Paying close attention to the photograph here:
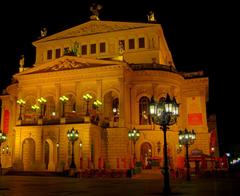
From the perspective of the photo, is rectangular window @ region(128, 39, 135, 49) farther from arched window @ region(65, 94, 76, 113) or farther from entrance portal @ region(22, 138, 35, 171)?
entrance portal @ region(22, 138, 35, 171)

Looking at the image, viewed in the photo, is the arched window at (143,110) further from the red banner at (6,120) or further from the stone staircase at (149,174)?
the red banner at (6,120)

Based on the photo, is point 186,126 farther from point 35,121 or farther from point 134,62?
point 35,121

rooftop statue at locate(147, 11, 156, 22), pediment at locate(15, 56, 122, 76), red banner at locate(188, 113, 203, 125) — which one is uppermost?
rooftop statue at locate(147, 11, 156, 22)

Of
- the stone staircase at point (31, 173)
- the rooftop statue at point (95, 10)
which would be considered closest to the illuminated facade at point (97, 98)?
the rooftop statue at point (95, 10)

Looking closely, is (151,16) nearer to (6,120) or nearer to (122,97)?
(122,97)

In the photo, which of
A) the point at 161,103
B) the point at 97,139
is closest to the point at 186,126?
the point at 97,139

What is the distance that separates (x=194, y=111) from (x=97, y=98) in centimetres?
1676

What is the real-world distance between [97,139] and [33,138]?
864 cm

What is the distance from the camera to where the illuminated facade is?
48500mm

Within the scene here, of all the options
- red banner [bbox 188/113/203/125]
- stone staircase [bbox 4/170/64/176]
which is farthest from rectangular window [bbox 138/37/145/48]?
stone staircase [bbox 4/170/64/176]

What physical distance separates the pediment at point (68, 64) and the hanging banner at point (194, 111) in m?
16.0

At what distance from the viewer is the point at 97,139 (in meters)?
48.3

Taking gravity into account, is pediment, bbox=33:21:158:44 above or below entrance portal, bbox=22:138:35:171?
above

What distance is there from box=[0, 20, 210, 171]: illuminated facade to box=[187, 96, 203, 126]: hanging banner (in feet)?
0.51
